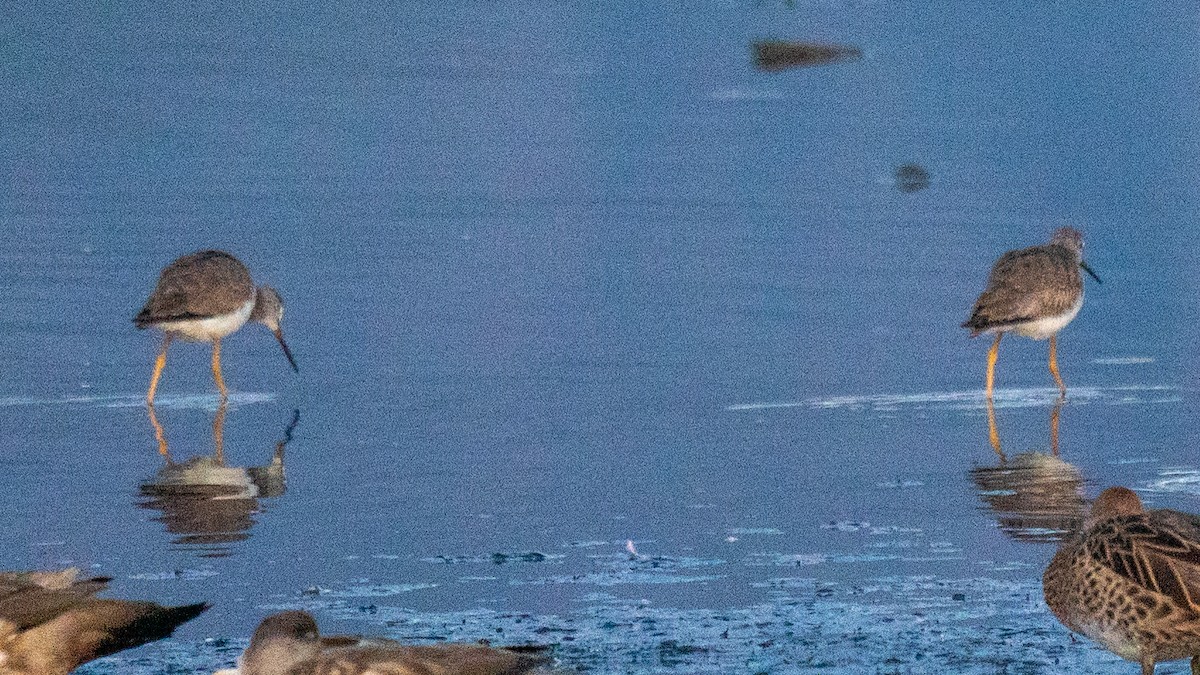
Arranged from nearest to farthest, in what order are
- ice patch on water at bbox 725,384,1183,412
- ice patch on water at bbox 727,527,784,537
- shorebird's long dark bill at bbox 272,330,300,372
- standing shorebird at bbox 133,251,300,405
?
1. ice patch on water at bbox 727,527,784,537
2. ice patch on water at bbox 725,384,1183,412
3. shorebird's long dark bill at bbox 272,330,300,372
4. standing shorebird at bbox 133,251,300,405

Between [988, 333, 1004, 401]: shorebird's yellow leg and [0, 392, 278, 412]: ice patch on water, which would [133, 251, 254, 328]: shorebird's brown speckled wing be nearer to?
[0, 392, 278, 412]: ice patch on water

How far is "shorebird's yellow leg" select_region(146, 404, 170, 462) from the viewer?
12414 millimetres

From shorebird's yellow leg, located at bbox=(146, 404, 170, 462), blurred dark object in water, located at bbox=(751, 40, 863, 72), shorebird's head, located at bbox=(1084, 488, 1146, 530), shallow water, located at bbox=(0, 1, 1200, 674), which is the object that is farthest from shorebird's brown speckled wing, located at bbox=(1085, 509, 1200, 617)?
blurred dark object in water, located at bbox=(751, 40, 863, 72)

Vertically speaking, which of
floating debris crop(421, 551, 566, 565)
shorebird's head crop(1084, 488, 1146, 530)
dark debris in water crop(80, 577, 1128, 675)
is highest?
shorebird's head crop(1084, 488, 1146, 530)

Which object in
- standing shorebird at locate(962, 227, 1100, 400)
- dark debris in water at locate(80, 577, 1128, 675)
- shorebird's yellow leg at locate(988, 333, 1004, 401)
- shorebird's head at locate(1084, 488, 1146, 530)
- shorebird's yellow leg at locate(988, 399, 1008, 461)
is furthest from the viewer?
standing shorebird at locate(962, 227, 1100, 400)

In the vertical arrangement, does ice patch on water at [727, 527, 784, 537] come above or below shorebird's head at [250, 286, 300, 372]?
below

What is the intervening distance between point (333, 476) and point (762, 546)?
8.28 feet

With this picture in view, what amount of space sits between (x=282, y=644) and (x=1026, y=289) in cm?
823

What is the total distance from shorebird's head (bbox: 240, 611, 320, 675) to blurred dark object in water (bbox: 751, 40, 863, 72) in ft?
57.6

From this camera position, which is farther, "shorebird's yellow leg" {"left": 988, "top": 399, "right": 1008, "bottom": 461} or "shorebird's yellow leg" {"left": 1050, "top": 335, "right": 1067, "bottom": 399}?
"shorebird's yellow leg" {"left": 1050, "top": 335, "right": 1067, "bottom": 399}

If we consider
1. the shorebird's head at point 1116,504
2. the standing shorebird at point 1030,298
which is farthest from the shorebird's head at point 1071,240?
the shorebird's head at point 1116,504

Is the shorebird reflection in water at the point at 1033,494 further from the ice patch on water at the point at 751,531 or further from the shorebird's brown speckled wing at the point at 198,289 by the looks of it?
the shorebird's brown speckled wing at the point at 198,289

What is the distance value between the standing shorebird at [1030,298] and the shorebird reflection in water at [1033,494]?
2.02m

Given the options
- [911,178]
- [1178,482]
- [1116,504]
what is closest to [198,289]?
[1178,482]
